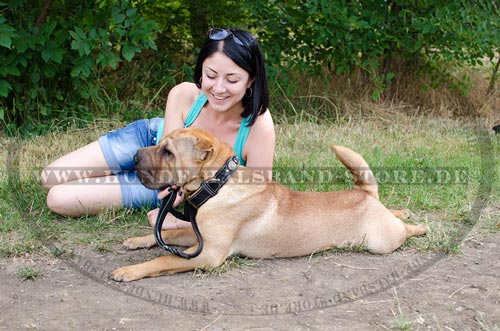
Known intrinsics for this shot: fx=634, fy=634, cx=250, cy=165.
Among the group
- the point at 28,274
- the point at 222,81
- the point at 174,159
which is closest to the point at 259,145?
the point at 222,81

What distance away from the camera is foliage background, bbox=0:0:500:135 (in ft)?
19.3

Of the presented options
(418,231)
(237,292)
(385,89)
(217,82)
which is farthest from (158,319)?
(385,89)

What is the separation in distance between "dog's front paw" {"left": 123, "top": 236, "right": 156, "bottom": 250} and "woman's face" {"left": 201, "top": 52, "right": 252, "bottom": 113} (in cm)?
90

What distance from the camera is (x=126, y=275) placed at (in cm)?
330

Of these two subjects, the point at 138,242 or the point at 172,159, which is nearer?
the point at 172,159

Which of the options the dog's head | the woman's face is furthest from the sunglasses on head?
the dog's head

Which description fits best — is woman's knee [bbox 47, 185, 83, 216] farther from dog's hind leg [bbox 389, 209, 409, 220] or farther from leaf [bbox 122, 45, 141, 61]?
dog's hind leg [bbox 389, 209, 409, 220]

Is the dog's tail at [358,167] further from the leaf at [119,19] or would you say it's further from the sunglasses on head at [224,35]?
the leaf at [119,19]

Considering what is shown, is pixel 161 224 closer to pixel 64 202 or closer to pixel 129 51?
pixel 64 202

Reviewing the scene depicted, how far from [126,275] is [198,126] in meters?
1.26

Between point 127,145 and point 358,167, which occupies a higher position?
point 358,167

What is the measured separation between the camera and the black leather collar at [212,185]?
3418 millimetres


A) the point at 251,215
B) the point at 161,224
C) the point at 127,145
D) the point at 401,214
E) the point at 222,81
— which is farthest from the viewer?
the point at 127,145

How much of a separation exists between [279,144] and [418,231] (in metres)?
2.44
